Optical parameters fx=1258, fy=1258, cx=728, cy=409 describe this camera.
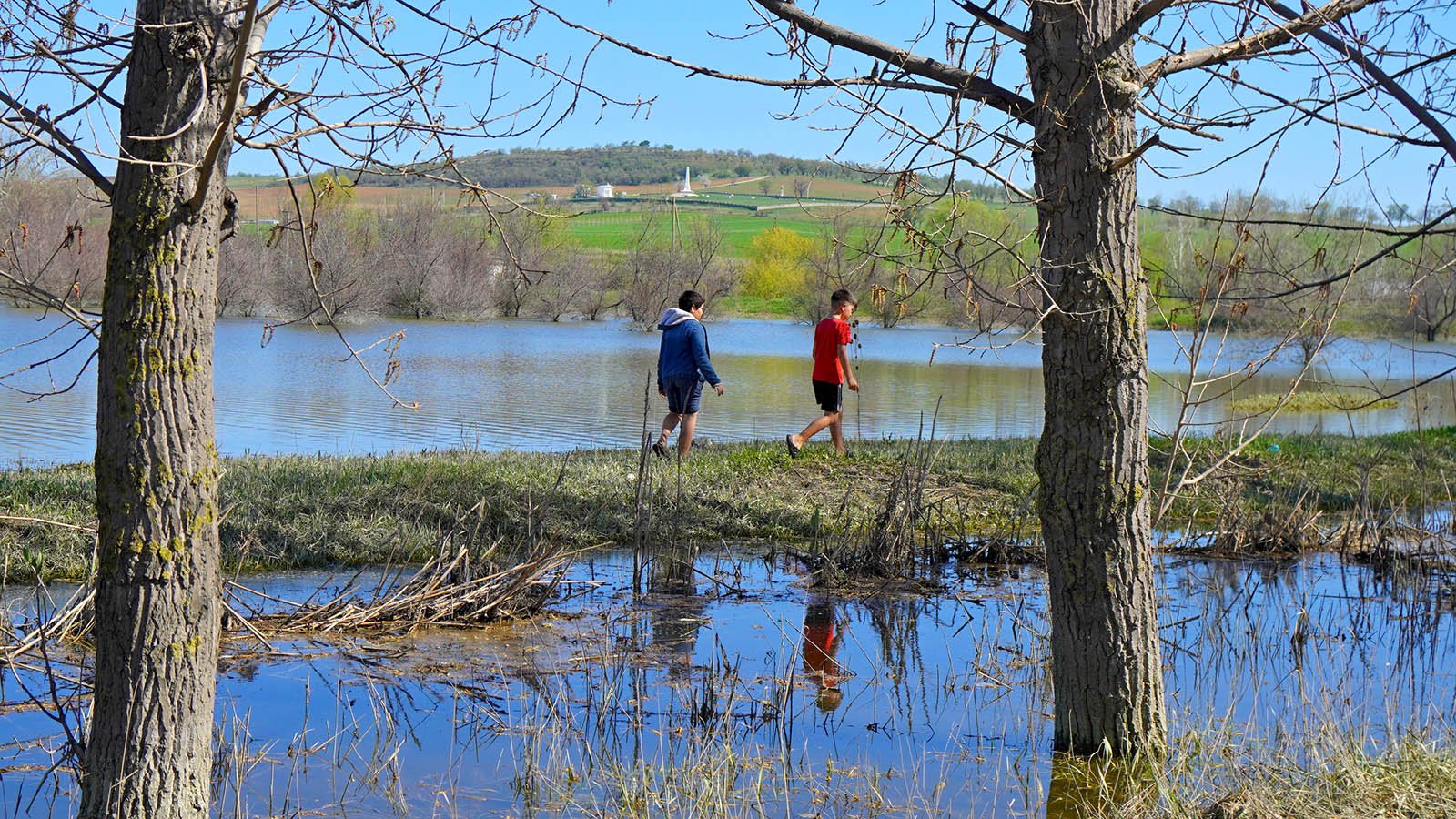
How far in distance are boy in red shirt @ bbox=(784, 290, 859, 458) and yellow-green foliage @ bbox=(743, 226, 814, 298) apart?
5310cm

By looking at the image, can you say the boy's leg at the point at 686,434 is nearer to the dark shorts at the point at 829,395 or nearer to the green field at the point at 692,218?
the dark shorts at the point at 829,395

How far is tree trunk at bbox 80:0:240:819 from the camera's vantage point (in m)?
3.52

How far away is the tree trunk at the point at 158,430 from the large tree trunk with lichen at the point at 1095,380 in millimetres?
2976

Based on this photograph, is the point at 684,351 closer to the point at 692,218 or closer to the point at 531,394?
the point at 531,394

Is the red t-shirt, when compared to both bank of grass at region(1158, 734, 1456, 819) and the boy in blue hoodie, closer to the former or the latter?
the boy in blue hoodie

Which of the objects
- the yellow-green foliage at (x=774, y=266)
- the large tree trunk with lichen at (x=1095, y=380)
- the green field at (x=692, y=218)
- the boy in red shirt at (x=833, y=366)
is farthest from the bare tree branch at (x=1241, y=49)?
the yellow-green foliage at (x=774, y=266)

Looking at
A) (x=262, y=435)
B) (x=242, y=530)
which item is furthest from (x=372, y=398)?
(x=242, y=530)

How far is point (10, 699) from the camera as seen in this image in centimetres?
556

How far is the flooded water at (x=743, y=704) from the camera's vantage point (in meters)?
4.81

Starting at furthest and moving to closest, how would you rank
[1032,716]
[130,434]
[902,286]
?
[1032,716] → [902,286] → [130,434]

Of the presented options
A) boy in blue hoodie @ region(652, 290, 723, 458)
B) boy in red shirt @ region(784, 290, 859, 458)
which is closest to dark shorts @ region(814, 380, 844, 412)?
boy in red shirt @ region(784, 290, 859, 458)

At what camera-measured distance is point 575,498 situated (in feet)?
34.0

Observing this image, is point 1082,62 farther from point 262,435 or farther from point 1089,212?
point 262,435

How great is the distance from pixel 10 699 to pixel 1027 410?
2243cm
